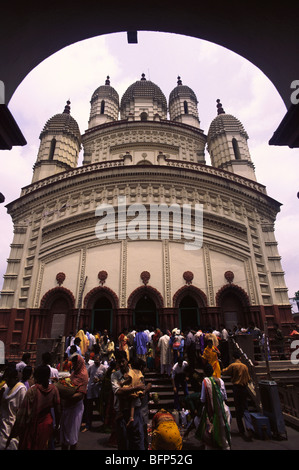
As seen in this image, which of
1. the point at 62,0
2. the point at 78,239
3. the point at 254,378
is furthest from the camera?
the point at 78,239

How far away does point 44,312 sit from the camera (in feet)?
53.8

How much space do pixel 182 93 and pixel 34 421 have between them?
34.1 metres

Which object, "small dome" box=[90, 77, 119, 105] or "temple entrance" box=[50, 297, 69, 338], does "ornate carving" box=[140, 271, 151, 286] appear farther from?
"small dome" box=[90, 77, 119, 105]

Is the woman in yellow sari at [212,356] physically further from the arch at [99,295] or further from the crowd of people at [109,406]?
the arch at [99,295]

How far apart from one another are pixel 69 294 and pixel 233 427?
39.7 feet

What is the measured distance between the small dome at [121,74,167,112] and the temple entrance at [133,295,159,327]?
23064 millimetres

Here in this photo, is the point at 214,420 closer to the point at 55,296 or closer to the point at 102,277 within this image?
the point at 102,277

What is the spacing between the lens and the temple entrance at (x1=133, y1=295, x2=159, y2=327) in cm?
1616

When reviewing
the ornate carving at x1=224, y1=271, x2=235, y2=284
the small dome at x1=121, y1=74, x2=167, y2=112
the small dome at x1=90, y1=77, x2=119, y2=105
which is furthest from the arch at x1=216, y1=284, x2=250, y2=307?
the small dome at x1=90, y1=77, x2=119, y2=105

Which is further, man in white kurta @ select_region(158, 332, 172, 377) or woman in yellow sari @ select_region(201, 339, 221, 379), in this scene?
man in white kurta @ select_region(158, 332, 172, 377)

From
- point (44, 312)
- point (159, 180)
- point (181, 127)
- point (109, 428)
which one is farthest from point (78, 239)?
point (181, 127)

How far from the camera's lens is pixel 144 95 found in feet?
95.7

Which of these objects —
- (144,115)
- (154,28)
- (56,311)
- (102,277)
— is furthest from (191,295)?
(144,115)
